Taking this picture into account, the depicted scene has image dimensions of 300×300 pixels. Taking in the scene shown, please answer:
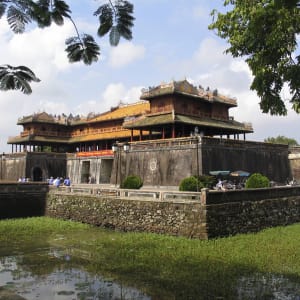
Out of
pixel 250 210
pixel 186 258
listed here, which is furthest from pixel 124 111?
pixel 186 258

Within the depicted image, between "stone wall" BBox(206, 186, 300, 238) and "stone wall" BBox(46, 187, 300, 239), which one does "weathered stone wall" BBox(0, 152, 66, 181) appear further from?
"stone wall" BBox(206, 186, 300, 238)

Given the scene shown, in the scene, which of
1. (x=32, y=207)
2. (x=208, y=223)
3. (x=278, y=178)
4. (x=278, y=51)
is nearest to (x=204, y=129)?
(x=278, y=178)

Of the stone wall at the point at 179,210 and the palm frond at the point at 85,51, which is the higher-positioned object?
the palm frond at the point at 85,51

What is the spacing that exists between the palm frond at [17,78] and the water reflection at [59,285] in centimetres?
587

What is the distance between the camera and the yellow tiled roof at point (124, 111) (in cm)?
4584

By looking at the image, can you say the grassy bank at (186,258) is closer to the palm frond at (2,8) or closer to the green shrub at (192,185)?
the green shrub at (192,185)

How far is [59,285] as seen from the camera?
35.3 ft

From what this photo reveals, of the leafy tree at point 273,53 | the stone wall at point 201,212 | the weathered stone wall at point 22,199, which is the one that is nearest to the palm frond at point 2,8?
the leafy tree at point 273,53

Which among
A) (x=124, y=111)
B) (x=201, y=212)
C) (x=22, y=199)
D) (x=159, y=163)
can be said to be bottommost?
(x=201, y=212)

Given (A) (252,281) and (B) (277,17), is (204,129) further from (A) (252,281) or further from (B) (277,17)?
(B) (277,17)

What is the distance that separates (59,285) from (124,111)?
3890 centimetres

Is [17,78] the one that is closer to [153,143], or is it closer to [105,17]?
[105,17]

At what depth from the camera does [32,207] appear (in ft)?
85.6

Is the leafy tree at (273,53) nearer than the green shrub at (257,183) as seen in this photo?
Yes
